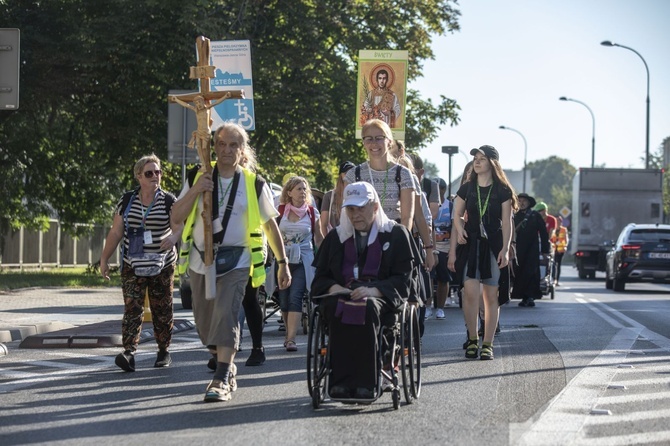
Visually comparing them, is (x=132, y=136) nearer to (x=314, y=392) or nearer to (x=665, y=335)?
(x=665, y=335)

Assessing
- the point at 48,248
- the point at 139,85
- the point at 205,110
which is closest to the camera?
the point at 205,110

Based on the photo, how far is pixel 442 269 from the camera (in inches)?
702

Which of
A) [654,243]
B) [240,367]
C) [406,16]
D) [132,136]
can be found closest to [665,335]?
[240,367]

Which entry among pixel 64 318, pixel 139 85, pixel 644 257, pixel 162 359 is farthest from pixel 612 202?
pixel 162 359

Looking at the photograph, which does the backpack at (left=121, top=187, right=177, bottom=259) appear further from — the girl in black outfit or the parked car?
the parked car

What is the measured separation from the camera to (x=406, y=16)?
40094 millimetres

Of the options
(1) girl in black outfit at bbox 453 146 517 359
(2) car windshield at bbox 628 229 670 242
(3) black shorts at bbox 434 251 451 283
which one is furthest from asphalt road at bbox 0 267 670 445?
(2) car windshield at bbox 628 229 670 242

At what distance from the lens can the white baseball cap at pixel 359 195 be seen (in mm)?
8477

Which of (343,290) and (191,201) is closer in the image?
(343,290)

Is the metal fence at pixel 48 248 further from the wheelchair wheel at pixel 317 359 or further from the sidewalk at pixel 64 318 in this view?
the wheelchair wheel at pixel 317 359

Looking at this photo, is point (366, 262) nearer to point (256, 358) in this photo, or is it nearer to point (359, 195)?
point (359, 195)

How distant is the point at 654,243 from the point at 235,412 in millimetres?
24455

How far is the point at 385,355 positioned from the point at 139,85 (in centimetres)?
2507

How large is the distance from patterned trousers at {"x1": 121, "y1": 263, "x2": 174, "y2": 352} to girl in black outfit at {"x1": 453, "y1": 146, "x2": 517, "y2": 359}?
2.73 metres
